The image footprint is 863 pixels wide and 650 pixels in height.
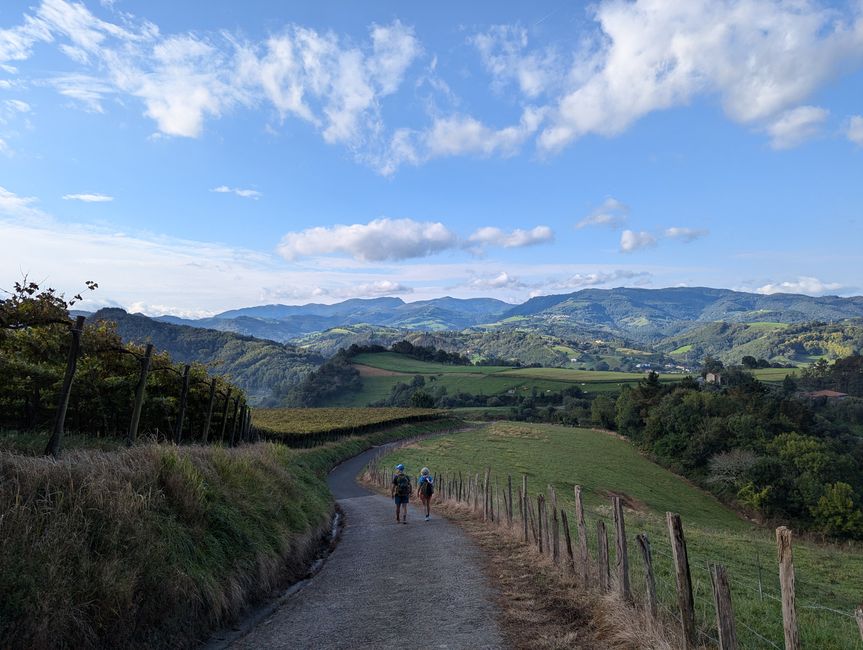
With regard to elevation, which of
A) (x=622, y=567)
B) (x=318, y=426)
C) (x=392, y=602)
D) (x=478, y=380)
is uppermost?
(x=622, y=567)

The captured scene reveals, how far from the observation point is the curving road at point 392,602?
25.3ft

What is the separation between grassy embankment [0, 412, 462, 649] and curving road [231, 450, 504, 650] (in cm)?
92

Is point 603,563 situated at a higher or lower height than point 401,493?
higher

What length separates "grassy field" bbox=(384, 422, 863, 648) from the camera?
10438 millimetres

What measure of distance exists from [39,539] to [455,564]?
824 cm

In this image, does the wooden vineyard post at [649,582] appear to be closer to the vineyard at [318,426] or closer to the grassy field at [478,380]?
the vineyard at [318,426]

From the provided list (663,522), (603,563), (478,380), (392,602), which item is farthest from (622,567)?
(478,380)

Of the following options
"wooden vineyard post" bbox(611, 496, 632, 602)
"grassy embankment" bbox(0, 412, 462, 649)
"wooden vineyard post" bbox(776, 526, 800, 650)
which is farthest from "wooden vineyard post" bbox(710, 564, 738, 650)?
"grassy embankment" bbox(0, 412, 462, 649)

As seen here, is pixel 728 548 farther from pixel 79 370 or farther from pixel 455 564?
pixel 79 370

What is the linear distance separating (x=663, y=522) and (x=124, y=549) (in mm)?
28811

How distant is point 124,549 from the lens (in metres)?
6.87

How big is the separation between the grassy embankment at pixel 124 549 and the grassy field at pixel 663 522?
272 inches

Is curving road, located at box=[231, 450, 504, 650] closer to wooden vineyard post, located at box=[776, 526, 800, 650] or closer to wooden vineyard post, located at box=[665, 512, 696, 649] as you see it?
wooden vineyard post, located at box=[665, 512, 696, 649]

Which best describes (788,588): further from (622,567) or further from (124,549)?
(124,549)
